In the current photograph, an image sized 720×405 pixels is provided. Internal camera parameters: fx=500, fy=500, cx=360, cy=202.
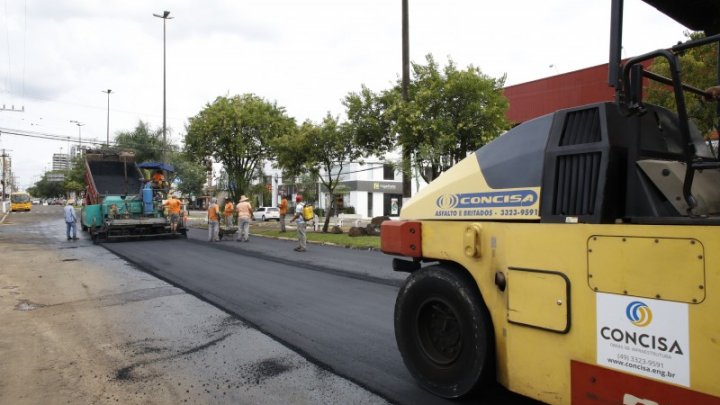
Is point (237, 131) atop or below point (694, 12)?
atop

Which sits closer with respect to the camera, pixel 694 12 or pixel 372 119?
pixel 694 12

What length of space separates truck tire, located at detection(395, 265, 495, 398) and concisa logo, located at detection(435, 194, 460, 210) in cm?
47

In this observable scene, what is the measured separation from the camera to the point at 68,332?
5.84 metres

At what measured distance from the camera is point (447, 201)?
3814 mm

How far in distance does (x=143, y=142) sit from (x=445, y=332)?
37029mm

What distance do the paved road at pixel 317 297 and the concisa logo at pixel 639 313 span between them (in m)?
1.40

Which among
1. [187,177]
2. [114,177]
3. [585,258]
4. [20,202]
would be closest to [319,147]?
[114,177]

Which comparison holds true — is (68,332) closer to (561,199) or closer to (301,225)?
(561,199)

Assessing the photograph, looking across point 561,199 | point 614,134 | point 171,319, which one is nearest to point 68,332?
point 171,319

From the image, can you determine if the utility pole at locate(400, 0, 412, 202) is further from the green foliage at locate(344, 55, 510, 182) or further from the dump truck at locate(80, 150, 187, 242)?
the dump truck at locate(80, 150, 187, 242)

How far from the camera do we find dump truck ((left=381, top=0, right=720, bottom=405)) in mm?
2420

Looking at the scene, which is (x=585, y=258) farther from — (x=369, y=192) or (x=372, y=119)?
(x=369, y=192)

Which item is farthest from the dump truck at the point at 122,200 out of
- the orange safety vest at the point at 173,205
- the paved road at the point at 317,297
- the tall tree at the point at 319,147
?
the tall tree at the point at 319,147

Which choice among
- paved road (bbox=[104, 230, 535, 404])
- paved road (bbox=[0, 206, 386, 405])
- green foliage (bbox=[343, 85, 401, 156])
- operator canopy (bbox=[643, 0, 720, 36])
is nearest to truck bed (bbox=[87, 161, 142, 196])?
paved road (bbox=[104, 230, 535, 404])
